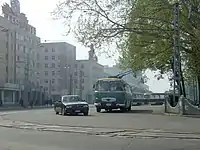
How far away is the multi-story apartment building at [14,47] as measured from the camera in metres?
85.5

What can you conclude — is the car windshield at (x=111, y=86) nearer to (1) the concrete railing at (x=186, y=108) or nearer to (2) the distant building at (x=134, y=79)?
(2) the distant building at (x=134, y=79)

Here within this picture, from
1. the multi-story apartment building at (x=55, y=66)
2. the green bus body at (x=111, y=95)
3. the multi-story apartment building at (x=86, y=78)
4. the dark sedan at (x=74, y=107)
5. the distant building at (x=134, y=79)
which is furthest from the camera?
the multi-story apartment building at (x=86, y=78)

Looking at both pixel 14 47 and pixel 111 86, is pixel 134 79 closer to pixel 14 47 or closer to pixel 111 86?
pixel 14 47

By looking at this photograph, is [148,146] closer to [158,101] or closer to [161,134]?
[161,134]

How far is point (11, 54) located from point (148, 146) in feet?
257

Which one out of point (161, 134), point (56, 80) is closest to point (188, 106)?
point (161, 134)

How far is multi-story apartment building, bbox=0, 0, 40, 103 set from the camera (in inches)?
3366

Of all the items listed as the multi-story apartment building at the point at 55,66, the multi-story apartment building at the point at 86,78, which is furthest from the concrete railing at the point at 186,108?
the multi-story apartment building at the point at 86,78

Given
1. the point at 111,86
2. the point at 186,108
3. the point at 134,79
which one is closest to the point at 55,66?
the point at 134,79

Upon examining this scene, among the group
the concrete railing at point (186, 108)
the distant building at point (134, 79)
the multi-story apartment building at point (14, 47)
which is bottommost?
the concrete railing at point (186, 108)

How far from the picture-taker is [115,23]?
3272 cm

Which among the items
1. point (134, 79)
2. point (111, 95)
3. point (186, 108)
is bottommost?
point (186, 108)

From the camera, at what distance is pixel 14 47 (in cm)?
9144

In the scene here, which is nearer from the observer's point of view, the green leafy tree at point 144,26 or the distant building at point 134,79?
the green leafy tree at point 144,26
